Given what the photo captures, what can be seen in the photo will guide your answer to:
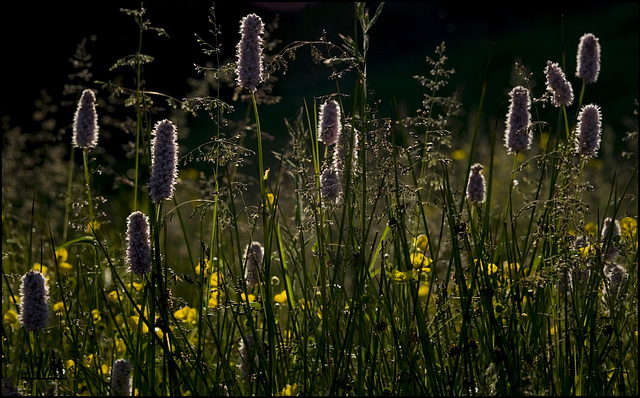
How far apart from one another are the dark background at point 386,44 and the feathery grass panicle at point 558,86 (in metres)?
5.23

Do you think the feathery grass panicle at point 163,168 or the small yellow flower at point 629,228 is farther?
the small yellow flower at point 629,228

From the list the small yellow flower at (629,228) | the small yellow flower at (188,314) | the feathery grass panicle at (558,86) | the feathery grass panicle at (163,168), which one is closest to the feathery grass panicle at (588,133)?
the feathery grass panicle at (558,86)

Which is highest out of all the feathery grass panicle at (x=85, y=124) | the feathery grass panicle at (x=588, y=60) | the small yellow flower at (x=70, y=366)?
the feathery grass panicle at (x=588, y=60)

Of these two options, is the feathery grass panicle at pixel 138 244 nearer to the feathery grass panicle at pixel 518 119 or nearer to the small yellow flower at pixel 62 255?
the feathery grass panicle at pixel 518 119

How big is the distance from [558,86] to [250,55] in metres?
0.98

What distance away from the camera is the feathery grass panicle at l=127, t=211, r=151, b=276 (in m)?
1.93

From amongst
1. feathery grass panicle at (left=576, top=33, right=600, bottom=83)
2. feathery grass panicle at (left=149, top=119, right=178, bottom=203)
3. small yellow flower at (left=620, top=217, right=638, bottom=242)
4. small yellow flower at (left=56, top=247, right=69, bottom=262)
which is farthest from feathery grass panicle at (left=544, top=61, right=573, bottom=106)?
small yellow flower at (left=56, top=247, right=69, bottom=262)

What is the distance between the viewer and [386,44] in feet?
37.8

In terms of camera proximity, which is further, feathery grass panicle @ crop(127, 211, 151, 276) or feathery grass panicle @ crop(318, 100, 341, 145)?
feathery grass panicle @ crop(318, 100, 341, 145)

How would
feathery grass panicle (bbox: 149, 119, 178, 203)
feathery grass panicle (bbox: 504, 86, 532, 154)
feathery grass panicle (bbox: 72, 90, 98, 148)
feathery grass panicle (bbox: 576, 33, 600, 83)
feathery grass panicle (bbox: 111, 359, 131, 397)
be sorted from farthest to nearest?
feathery grass panicle (bbox: 576, 33, 600, 83)
feathery grass panicle (bbox: 72, 90, 98, 148)
feathery grass panicle (bbox: 504, 86, 532, 154)
feathery grass panicle (bbox: 111, 359, 131, 397)
feathery grass panicle (bbox: 149, 119, 178, 203)

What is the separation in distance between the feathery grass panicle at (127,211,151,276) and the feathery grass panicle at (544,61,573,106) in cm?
127

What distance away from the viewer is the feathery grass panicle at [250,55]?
6.31 feet

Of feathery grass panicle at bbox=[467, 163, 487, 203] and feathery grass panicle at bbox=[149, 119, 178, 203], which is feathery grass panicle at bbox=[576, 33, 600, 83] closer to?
feathery grass panicle at bbox=[467, 163, 487, 203]

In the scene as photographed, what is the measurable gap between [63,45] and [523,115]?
314 inches
